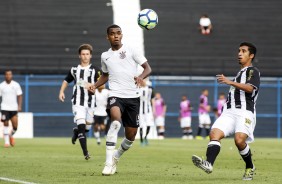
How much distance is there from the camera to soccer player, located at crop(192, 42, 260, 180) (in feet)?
38.4

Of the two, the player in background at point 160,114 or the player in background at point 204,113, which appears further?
A: the player in background at point 204,113

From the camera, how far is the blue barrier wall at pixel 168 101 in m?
37.8

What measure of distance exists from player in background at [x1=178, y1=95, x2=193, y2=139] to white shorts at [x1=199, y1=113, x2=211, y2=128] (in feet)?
1.82

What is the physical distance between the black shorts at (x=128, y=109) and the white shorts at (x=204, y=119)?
24.2 metres

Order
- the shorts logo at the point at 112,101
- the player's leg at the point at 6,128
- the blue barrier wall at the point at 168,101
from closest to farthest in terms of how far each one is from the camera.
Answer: the shorts logo at the point at 112,101 → the player's leg at the point at 6,128 → the blue barrier wall at the point at 168,101

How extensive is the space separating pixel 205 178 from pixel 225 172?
156 cm

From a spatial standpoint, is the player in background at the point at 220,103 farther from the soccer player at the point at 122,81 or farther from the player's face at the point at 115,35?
the player's face at the point at 115,35

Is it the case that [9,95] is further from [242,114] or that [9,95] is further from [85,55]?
[242,114]

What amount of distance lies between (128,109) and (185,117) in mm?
24187

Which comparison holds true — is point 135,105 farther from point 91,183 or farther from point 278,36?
point 278,36

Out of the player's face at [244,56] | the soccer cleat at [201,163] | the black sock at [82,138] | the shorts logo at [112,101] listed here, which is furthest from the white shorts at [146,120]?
the soccer cleat at [201,163]

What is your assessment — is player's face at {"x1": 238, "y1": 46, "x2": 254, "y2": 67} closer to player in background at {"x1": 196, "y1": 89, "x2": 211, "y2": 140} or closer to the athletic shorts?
the athletic shorts

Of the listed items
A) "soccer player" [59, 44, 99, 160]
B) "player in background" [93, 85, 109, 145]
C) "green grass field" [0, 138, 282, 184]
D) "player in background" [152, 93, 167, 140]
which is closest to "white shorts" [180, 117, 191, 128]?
"player in background" [152, 93, 167, 140]

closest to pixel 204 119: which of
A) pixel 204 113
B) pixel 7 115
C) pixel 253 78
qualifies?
pixel 204 113
